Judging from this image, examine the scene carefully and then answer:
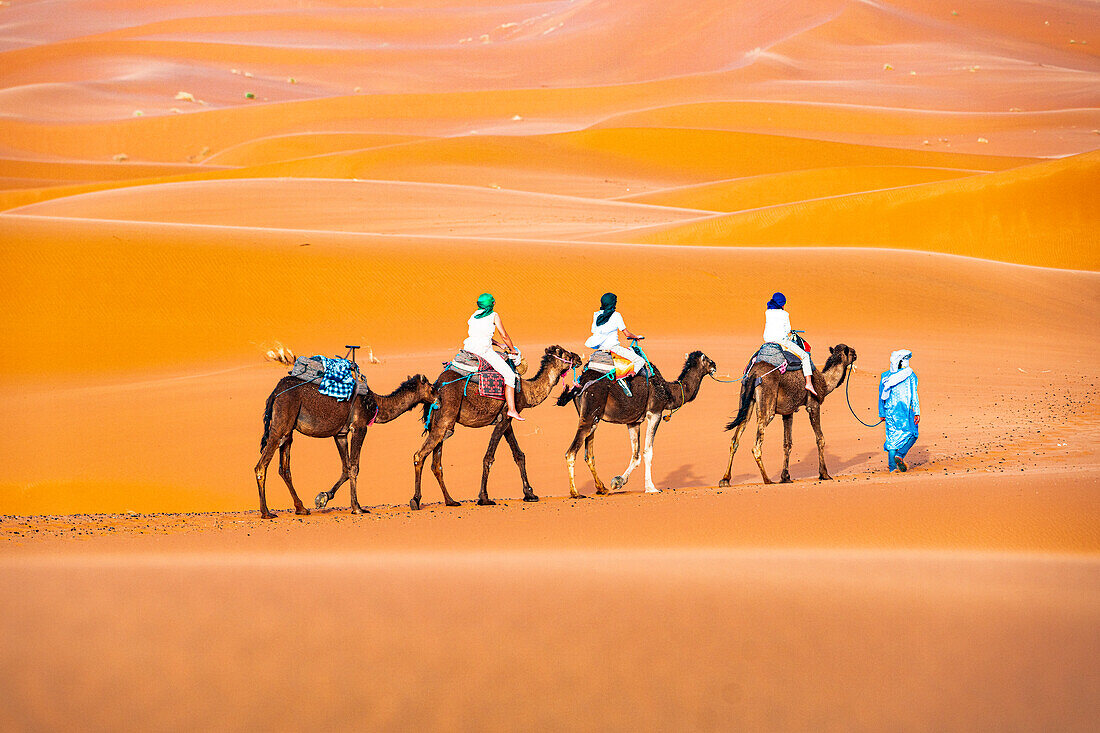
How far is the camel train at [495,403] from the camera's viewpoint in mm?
10742

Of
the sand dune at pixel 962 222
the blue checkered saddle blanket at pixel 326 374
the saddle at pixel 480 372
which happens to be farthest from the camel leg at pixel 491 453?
the sand dune at pixel 962 222

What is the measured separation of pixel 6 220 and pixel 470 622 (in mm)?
19101

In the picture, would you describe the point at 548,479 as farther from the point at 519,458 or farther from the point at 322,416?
the point at 322,416

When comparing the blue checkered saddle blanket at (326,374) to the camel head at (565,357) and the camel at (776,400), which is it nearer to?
the camel head at (565,357)

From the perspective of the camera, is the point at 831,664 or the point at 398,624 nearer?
the point at 831,664

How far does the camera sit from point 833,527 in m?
9.70

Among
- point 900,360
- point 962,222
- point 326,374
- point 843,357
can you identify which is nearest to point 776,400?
point 843,357

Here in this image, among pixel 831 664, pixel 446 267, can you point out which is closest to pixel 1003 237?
pixel 446 267

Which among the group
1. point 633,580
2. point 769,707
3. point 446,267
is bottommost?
point 769,707

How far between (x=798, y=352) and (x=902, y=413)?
4.66 ft

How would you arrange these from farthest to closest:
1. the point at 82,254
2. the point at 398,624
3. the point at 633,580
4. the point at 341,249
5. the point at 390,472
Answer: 1. the point at 341,249
2. the point at 82,254
3. the point at 390,472
4. the point at 633,580
5. the point at 398,624

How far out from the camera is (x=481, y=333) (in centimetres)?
1108

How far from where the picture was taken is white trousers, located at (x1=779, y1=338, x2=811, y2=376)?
12.0 meters

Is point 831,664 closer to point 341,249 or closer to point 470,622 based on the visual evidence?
point 470,622
